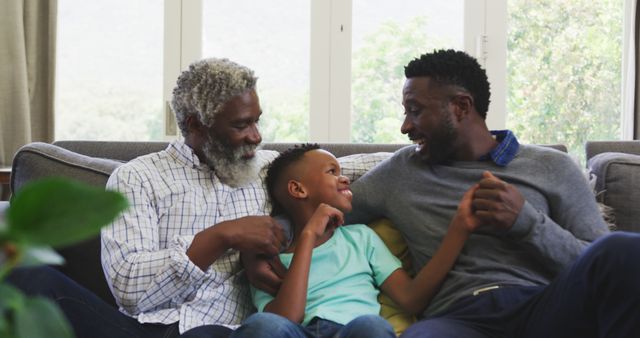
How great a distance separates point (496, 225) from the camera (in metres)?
1.61

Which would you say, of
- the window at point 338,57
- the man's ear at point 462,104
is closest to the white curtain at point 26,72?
the window at point 338,57

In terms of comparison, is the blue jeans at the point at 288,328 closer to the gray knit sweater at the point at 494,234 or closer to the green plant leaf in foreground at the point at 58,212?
the gray knit sweater at the point at 494,234

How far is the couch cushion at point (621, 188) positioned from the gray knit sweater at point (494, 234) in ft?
1.20

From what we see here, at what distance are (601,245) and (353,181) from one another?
0.78m

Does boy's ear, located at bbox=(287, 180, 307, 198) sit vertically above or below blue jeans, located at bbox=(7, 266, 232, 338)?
above

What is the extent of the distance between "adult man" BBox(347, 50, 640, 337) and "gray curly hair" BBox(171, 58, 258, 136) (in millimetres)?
389

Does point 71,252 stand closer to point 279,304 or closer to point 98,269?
point 98,269

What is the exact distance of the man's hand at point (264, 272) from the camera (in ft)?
5.50

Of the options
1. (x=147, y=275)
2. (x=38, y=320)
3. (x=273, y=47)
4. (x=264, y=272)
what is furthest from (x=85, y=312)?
(x=273, y=47)

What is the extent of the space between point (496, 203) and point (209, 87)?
0.78 meters

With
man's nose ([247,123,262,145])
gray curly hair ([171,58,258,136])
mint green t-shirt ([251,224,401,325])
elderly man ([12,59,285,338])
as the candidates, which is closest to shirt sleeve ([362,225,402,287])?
mint green t-shirt ([251,224,401,325])

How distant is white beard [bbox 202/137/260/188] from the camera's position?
1.82 meters

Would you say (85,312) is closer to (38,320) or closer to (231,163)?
(231,163)

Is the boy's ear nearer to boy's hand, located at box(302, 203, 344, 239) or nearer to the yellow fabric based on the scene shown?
boy's hand, located at box(302, 203, 344, 239)
